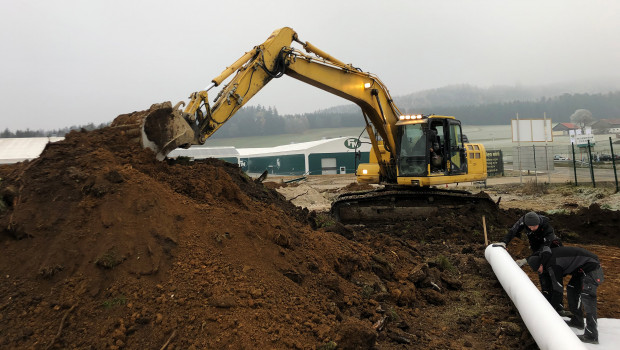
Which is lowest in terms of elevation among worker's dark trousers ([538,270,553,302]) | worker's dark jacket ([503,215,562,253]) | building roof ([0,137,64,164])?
worker's dark trousers ([538,270,553,302])

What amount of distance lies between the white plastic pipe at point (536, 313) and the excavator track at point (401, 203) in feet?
17.9

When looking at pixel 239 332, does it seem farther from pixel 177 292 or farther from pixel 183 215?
pixel 183 215

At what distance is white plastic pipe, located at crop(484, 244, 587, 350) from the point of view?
4273 mm

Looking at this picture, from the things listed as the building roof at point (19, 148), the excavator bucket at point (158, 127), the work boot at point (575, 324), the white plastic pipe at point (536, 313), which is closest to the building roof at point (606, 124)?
the white plastic pipe at point (536, 313)

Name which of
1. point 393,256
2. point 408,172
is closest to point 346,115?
point 408,172

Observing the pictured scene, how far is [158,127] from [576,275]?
6251 mm

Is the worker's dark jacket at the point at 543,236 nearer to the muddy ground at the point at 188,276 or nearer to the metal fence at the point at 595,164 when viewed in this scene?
the muddy ground at the point at 188,276

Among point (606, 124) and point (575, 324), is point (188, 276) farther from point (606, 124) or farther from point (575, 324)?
point (606, 124)

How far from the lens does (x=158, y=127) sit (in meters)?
6.76

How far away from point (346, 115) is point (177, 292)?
71992 millimetres

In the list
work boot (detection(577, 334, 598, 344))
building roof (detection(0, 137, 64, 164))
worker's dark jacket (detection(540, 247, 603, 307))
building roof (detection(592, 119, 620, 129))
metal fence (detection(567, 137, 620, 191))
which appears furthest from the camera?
building roof (detection(592, 119, 620, 129))

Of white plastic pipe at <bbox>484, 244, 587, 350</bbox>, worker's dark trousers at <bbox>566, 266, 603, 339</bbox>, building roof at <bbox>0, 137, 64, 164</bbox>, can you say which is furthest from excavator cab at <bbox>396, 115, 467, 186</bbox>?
building roof at <bbox>0, 137, 64, 164</bbox>

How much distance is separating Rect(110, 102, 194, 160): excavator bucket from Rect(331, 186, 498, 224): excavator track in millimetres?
6366

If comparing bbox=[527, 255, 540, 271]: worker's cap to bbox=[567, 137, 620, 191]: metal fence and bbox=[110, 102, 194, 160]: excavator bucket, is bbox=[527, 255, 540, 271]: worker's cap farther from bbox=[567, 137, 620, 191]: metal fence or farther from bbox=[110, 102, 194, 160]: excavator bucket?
bbox=[567, 137, 620, 191]: metal fence
